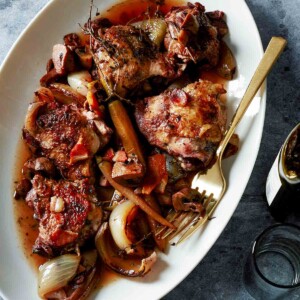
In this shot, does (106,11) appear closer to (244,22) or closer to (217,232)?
(244,22)

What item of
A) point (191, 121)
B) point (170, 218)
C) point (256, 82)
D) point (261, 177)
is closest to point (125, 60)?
point (191, 121)

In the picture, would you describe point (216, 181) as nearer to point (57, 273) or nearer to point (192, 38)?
point (192, 38)

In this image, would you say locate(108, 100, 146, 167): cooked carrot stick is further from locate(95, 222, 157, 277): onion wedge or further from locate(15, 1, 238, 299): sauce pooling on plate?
locate(95, 222, 157, 277): onion wedge

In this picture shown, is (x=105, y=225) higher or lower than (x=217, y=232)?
higher

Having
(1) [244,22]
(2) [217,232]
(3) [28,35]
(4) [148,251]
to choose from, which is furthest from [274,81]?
(3) [28,35]

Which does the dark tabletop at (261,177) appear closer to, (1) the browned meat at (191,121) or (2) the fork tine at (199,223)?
(2) the fork tine at (199,223)

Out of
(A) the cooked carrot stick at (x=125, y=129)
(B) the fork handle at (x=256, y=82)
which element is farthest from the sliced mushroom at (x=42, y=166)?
(B) the fork handle at (x=256, y=82)
